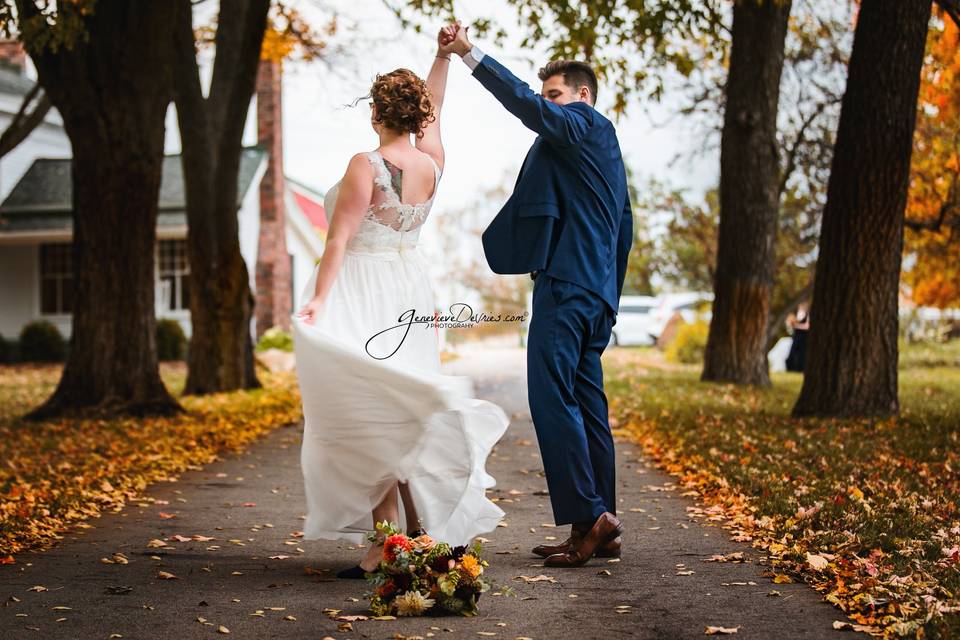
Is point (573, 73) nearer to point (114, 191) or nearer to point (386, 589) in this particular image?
point (386, 589)

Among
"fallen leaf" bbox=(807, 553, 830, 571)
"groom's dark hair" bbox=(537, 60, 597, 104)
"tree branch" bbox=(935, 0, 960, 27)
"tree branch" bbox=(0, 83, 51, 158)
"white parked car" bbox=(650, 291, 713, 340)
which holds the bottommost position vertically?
"fallen leaf" bbox=(807, 553, 830, 571)

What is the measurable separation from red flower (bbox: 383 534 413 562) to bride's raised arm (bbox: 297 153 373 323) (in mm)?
1070

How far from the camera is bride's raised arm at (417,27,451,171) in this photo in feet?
17.0

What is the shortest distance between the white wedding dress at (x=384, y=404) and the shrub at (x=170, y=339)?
22.8 m

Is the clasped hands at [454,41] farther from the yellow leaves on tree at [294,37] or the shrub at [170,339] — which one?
the shrub at [170,339]

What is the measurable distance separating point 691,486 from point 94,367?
7497mm

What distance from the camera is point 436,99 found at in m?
5.29

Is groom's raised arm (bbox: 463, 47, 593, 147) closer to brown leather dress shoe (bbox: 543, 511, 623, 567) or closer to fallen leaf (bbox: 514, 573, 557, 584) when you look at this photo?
brown leather dress shoe (bbox: 543, 511, 623, 567)

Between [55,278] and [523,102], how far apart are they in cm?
2654

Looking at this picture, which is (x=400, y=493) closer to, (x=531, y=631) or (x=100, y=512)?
(x=531, y=631)

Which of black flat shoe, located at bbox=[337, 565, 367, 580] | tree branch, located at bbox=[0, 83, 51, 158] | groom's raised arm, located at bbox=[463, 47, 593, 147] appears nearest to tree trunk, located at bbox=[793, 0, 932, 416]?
groom's raised arm, located at bbox=[463, 47, 593, 147]

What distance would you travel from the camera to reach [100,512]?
23.0ft

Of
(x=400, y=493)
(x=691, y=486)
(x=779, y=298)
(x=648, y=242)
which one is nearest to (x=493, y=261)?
(x=400, y=493)

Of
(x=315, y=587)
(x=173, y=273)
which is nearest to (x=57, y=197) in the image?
(x=173, y=273)
